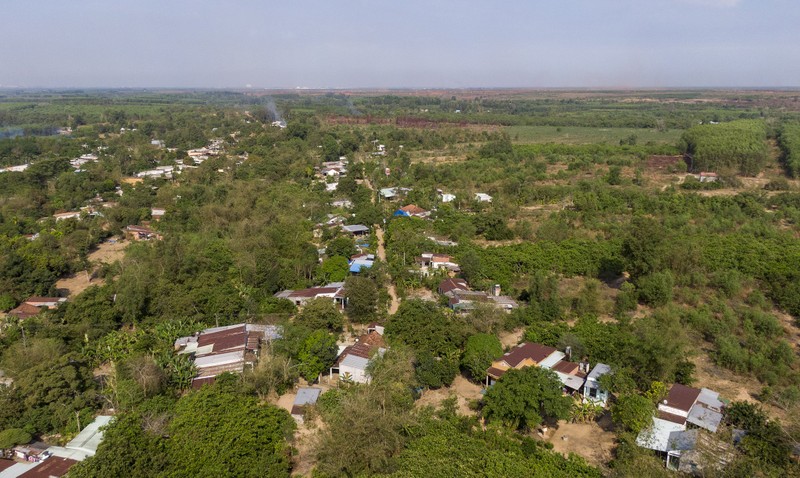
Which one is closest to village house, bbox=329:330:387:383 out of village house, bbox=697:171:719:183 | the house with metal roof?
the house with metal roof

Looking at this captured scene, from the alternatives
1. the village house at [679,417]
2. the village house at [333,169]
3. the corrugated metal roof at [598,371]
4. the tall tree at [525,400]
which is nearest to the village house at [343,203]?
the village house at [333,169]

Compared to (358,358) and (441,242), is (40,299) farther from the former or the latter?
(441,242)

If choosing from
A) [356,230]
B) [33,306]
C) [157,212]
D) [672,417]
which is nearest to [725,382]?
[672,417]

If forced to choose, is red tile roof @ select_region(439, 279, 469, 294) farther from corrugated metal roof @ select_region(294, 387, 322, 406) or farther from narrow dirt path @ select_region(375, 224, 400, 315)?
corrugated metal roof @ select_region(294, 387, 322, 406)

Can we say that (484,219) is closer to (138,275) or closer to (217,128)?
(138,275)

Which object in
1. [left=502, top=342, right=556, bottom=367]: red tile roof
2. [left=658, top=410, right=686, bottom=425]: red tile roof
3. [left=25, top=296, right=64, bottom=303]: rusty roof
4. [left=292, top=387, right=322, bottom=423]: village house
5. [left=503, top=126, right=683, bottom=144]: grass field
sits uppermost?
[left=503, top=126, right=683, bottom=144]: grass field

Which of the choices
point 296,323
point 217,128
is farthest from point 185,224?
point 217,128

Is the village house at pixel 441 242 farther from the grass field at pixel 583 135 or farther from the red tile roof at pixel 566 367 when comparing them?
the grass field at pixel 583 135
